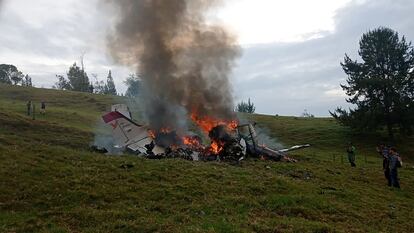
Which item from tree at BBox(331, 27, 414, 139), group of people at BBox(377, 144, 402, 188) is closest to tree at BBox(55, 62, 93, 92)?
tree at BBox(331, 27, 414, 139)

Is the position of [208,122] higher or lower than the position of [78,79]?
lower

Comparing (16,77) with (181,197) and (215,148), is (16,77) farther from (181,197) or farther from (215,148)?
(181,197)

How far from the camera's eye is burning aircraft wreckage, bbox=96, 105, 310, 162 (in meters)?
31.6

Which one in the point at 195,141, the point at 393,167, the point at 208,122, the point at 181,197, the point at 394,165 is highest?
the point at 208,122

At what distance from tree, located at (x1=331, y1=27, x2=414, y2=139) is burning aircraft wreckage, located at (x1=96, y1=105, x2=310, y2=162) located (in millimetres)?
29132

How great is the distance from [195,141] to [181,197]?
15912 millimetres

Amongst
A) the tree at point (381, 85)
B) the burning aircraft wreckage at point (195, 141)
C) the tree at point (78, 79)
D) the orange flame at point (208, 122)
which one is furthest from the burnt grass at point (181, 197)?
the tree at point (78, 79)

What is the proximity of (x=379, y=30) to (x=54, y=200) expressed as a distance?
187 ft

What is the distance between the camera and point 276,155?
32.5m

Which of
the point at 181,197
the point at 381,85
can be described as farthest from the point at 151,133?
the point at 381,85

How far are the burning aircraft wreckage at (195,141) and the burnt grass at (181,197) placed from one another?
3369 millimetres

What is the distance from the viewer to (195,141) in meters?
34.2

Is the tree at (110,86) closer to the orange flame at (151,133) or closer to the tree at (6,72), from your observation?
the tree at (6,72)

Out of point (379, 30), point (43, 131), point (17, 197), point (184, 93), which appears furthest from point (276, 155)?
point (379, 30)
